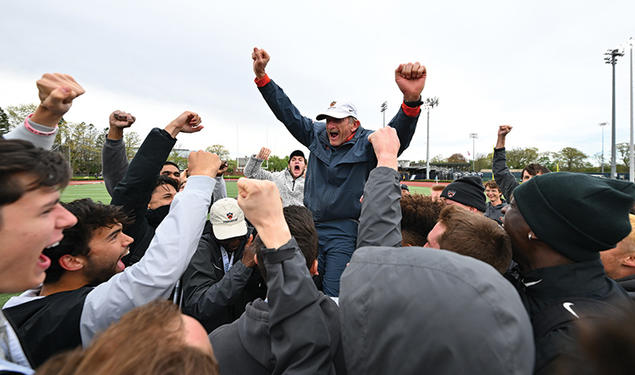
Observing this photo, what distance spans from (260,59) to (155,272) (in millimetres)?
2273

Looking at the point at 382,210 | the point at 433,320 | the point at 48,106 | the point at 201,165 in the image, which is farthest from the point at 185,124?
the point at 433,320

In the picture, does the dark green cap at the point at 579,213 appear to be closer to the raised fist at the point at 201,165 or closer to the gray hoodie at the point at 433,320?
the gray hoodie at the point at 433,320

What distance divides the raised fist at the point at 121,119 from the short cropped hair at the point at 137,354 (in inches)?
87.8

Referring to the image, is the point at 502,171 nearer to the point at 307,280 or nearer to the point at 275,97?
the point at 275,97

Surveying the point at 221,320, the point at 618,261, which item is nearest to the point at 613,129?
the point at 618,261

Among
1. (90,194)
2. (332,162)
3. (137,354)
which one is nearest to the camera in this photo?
(137,354)

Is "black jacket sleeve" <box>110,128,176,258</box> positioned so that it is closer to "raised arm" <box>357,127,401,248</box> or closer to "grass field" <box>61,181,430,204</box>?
"raised arm" <box>357,127,401,248</box>

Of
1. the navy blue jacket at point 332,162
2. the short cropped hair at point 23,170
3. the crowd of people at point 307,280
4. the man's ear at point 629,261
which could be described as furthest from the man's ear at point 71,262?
the man's ear at point 629,261

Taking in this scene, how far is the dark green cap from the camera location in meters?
1.23

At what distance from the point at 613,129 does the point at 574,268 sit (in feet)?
125

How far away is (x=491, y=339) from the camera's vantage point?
68 centimetres

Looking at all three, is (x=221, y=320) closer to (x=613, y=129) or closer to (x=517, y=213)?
(x=517, y=213)

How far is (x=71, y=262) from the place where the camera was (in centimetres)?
172

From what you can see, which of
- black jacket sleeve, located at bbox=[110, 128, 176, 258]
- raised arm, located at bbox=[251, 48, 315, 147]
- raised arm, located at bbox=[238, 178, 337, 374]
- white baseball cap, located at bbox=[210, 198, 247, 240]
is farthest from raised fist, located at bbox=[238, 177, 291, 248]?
raised arm, located at bbox=[251, 48, 315, 147]
